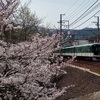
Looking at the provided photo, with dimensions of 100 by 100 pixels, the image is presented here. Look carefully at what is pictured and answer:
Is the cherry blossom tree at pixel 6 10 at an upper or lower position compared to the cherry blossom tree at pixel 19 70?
upper

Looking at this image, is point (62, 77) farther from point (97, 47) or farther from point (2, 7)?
point (2, 7)

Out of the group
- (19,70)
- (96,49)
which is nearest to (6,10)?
(19,70)

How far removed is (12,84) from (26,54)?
0.64 m

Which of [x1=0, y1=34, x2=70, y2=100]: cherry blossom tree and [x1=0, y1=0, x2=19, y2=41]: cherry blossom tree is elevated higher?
[x1=0, y1=0, x2=19, y2=41]: cherry blossom tree

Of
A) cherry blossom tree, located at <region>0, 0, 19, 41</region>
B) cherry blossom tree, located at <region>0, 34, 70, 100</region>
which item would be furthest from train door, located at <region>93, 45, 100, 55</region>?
cherry blossom tree, located at <region>0, 0, 19, 41</region>

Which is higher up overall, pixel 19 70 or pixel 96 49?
pixel 19 70

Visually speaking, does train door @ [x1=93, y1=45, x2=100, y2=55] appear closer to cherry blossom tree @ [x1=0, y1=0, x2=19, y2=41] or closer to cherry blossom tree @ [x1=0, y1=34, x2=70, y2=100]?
cherry blossom tree @ [x1=0, y1=34, x2=70, y2=100]

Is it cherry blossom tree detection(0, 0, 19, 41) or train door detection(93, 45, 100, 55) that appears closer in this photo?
cherry blossom tree detection(0, 0, 19, 41)

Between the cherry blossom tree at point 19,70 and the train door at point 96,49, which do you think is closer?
the cherry blossom tree at point 19,70

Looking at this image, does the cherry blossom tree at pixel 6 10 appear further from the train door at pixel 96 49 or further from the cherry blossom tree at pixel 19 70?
the train door at pixel 96 49

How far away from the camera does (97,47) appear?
3766 centimetres

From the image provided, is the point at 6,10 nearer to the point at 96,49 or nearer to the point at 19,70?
the point at 19,70

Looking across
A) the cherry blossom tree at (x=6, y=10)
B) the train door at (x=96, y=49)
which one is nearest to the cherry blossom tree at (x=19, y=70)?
the cherry blossom tree at (x=6, y=10)

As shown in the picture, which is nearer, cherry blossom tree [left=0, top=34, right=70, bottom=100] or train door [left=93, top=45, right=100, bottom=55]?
cherry blossom tree [left=0, top=34, right=70, bottom=100]
